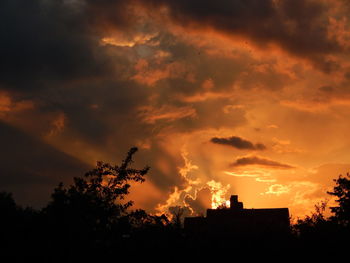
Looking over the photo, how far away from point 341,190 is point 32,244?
2218 inches

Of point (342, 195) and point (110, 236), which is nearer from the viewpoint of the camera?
point (110, 236)

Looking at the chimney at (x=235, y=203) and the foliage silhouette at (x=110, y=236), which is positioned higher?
the chimney at (x=235, y=203)

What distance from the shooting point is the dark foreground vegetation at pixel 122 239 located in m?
16.5

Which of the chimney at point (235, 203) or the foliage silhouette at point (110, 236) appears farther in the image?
the chimney at point (235, 203)

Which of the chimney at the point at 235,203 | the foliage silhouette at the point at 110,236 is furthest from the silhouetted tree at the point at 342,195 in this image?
the foliage silhouette at the point at 110,236

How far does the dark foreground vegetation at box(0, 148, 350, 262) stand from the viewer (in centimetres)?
1655

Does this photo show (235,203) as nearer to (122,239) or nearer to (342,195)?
(342,195)

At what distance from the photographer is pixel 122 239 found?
63.2 ft

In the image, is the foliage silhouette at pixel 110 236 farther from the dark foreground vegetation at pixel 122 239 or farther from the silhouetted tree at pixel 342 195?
the silhouetted tree at pixel 342 195

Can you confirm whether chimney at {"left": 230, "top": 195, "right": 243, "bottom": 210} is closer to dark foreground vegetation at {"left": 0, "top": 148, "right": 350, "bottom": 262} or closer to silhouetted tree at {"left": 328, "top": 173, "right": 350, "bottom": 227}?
silhouetted tree at {"left": 328, "top": 173, "right": 350, "bottom": 227}

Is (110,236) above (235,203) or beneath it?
beneath

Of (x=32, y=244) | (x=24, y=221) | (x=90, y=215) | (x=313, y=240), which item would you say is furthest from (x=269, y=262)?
(x=24, y=221)

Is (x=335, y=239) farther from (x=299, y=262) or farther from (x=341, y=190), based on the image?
(x=341, y=190)

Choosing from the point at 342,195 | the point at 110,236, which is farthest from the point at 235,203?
the point at 110,236
